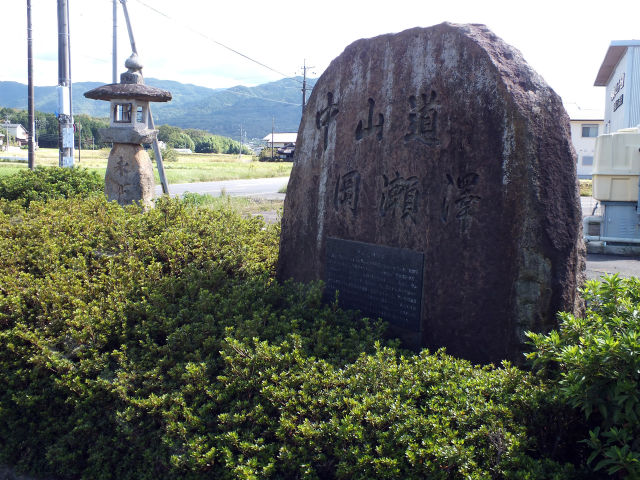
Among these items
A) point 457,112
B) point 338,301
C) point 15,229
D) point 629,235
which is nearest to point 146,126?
point 15,229

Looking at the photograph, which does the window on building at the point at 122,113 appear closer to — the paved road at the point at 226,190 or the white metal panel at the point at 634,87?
the paved road at the point at 226,190

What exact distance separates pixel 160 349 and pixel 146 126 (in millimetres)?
6482

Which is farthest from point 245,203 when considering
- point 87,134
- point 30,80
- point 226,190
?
point 87,134

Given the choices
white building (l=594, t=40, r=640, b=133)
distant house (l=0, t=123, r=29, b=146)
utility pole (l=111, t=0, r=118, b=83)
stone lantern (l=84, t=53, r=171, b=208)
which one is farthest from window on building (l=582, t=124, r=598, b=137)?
distant house (l=0, t=123, r=29, b=146)

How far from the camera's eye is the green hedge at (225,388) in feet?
8.17

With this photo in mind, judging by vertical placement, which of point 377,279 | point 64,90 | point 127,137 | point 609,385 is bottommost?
point 609,385

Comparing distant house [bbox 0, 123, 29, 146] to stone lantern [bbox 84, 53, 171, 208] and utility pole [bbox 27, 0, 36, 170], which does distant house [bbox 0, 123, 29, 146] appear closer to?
utility pole [bbox 27, 0, 36, 170]

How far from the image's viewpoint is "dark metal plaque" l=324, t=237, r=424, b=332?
3.67 meters

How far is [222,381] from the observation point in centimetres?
307

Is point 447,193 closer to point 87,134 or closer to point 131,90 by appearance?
point 131,90

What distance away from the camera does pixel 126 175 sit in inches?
349

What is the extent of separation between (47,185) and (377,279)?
707 centimetres

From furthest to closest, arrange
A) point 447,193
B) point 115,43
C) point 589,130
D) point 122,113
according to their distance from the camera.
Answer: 1. point 589,130
2. point 115,43
3. point 122,113
4. point 447,193

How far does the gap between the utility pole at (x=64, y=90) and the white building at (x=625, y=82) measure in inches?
636
